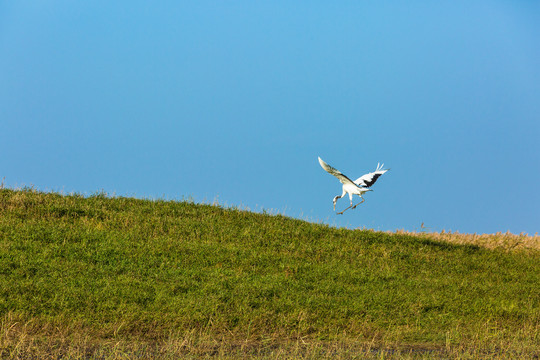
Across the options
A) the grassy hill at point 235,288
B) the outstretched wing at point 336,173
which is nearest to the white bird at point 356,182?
the outstretched wing at point 336,173

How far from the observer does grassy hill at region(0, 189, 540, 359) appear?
893cm

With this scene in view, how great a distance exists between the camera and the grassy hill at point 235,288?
893 centimetres

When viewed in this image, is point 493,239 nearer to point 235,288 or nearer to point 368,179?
point 368,179

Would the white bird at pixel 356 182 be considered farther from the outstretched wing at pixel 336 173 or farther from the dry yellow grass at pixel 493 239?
the dry yellow grass at pixel 493 239

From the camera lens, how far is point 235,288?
11.8 metres

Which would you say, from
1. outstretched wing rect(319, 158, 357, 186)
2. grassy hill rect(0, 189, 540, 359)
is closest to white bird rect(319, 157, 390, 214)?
outstretched wing rect(319, 158, 357, 186)

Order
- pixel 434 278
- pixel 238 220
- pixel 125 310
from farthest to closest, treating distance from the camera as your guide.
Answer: pixel 238 220, pixel 434 278, pixel 125 310

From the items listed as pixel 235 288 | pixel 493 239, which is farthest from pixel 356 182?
pixel 493 239

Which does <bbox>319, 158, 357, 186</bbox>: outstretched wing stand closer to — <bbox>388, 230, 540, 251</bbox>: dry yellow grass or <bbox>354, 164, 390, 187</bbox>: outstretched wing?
<bbox>354, 164, 390, 187</bbox>: outstretched wing

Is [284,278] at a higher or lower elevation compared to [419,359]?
higher

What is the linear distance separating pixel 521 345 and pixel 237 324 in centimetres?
547

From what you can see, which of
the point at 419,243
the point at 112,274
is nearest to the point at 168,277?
the point at 112,274

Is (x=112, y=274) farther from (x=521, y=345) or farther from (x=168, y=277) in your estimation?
(x=521, y=345)

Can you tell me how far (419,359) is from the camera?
27.4 feet
